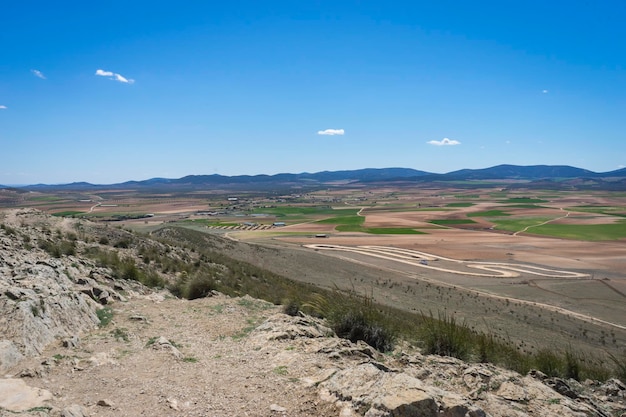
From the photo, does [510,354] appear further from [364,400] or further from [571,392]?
[364,400]

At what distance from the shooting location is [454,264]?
4747cm

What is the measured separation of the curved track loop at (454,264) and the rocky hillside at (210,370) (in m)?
36.3

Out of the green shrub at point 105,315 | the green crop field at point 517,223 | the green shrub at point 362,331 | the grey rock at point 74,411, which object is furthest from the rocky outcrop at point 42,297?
the green crop field at point 517,223

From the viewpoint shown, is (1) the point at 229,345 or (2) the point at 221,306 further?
(2) the point at 221,306

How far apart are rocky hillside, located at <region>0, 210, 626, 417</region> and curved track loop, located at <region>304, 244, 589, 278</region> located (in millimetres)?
36298

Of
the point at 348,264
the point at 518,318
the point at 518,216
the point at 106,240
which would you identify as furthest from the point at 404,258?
the point at 518,216

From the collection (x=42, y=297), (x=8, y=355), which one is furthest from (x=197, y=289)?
(x=8, y=355)

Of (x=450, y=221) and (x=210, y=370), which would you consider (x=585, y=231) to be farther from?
(x=210, y=370)

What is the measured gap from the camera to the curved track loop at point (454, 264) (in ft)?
137

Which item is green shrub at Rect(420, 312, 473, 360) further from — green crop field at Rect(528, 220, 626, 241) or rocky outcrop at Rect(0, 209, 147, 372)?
green crop field at Rect(528, 220, 626, 241)

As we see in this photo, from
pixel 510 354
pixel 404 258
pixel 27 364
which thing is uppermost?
pixel 27 364

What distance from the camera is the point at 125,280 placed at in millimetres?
14086

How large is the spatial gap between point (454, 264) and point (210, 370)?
148 ft

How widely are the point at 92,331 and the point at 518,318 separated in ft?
84.3
